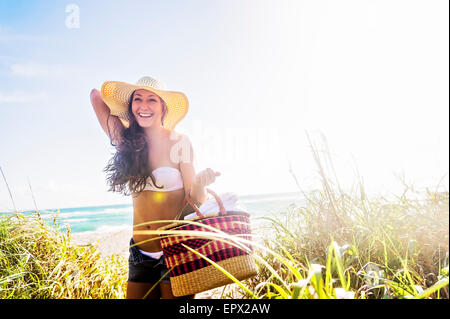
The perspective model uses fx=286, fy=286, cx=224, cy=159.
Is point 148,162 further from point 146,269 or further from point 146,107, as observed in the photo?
point 146,269

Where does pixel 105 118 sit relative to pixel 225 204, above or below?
above

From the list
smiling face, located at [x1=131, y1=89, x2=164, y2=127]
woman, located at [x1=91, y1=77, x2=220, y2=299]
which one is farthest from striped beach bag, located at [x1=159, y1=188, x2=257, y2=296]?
smiling face, located at [x1=131, y1=89, x2=164, y2=127]

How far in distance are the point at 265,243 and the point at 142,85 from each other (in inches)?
71.2

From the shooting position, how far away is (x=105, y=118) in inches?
104

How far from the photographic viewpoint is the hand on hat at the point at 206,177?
1.66 meters

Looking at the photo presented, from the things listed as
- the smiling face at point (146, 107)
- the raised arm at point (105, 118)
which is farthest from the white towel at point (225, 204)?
the raised arm at point (105, 118)

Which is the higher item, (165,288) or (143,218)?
(143,218)

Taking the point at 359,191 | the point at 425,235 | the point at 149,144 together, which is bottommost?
the point at 425,235

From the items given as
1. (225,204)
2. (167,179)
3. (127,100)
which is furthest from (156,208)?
(127,100)

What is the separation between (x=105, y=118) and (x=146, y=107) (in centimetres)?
44

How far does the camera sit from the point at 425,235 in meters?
1.77
